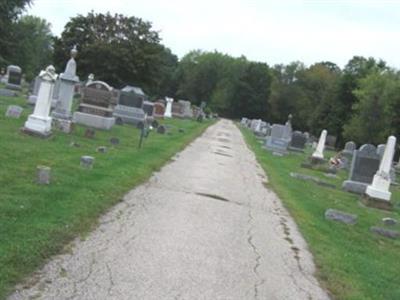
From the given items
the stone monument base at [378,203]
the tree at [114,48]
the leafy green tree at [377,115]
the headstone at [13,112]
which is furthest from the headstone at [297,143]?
the tree at [114,48]

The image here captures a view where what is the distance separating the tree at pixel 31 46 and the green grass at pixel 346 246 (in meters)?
45.5

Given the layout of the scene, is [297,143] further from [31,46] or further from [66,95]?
[31,46]

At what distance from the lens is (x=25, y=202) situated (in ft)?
26.2

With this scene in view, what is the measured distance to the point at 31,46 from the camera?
8212 cm

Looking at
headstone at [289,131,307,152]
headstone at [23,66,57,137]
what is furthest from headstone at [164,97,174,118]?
headstone at [23,66,57,137]

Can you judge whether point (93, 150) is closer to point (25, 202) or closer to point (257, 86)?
point (25, 202)

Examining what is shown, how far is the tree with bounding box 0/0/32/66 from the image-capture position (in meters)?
46.9

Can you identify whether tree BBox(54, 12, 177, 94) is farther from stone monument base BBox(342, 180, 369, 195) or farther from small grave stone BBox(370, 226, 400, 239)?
small grave stone BBox(370, 226, 400, 239)

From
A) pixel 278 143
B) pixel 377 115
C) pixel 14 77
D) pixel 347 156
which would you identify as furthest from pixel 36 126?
pixel 377 115

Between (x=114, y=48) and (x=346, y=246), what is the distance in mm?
60547

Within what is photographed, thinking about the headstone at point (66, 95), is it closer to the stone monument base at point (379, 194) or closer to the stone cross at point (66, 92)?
the stone cross at point (66, 92)

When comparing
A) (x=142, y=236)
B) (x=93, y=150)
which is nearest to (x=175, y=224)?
(x=142, y=236)

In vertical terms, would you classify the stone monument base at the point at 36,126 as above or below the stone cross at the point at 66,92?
below

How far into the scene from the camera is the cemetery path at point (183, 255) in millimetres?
5781
